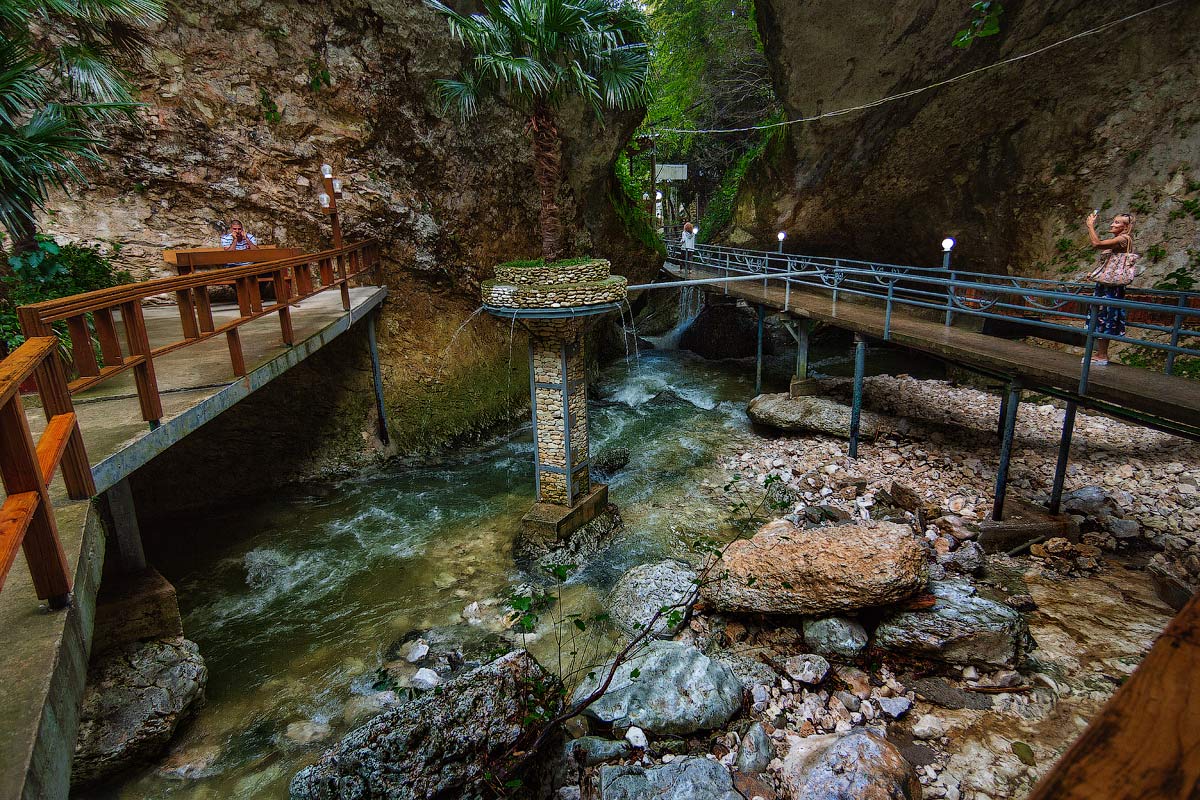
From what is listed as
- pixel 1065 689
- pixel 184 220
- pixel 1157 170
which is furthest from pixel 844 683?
pixel 184 220

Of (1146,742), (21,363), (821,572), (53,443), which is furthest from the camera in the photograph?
(821,572)

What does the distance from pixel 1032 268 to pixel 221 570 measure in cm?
1636

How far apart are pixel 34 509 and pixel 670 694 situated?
174 inches

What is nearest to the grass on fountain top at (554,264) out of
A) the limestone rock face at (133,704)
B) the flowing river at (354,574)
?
the flowing river at (354,574)

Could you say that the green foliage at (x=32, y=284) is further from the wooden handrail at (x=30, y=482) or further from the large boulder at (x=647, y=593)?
the large boulder at (x=647, y=593)

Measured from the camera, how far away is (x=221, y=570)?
8.34 meters

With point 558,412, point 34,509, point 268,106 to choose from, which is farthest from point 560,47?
point 34,509

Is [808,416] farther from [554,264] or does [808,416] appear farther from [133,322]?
[133,322]

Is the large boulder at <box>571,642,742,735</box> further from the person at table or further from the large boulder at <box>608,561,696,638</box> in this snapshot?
the person at table

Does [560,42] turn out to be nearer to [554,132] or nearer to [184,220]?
[554,132]

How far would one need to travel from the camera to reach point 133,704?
16.5 ft

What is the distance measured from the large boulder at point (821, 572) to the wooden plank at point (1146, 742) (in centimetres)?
521

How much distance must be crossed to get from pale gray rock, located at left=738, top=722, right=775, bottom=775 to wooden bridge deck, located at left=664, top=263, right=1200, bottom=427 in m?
5.05

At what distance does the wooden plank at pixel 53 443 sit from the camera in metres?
2.59
